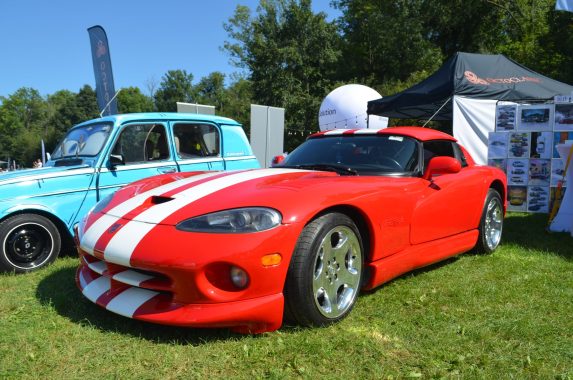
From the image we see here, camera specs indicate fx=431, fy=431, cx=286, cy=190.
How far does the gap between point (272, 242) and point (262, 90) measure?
29.6 metres

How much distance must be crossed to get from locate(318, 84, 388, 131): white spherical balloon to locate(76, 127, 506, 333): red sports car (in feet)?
39.0

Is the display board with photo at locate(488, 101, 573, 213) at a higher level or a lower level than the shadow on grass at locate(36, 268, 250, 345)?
higher

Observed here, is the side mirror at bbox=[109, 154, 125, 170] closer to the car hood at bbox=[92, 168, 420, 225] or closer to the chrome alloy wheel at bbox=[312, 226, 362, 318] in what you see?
the car hood at bbox=[92, 168, 420, 225]

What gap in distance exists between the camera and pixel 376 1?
2925cm

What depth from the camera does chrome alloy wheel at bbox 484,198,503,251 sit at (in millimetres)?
4594

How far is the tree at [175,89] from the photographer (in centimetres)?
6588

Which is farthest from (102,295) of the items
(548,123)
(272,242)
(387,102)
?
(387,102)

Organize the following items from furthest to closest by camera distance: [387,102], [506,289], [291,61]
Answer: [291,61] → [387,102] → [506,289]

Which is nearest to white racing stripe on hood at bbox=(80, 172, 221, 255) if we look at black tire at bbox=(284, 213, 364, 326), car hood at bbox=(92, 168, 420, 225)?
car hood at bbox=(92, 168, 420, 225)

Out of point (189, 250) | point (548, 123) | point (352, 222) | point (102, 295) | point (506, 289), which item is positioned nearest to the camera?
point (189, 250)

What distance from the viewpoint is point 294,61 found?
30.2 meters

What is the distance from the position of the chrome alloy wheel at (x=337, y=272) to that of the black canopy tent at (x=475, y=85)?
23.2 ft

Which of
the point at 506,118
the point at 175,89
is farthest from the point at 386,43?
the point at 175,89

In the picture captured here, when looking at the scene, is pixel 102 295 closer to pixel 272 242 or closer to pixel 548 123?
pixel 272 242
